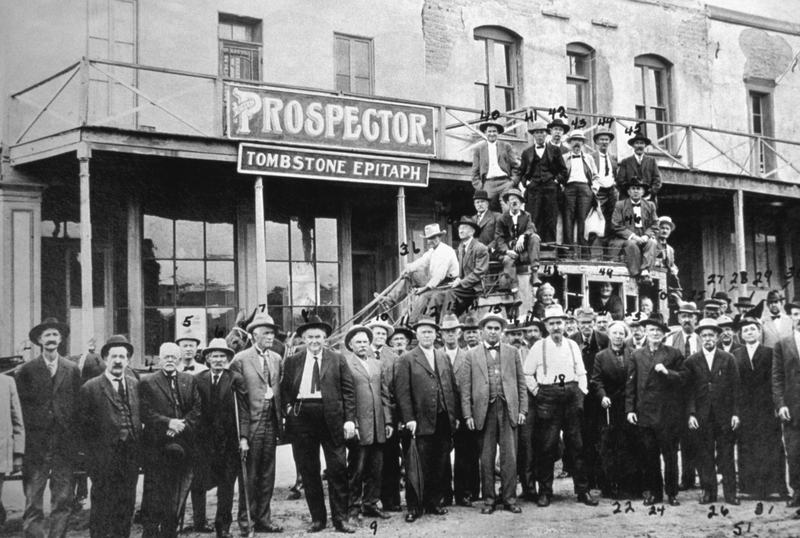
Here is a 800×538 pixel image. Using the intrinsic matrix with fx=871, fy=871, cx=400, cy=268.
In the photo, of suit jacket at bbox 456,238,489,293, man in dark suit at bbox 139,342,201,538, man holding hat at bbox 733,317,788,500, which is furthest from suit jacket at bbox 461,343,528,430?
man in dark suit at bbox 139,342,201,538

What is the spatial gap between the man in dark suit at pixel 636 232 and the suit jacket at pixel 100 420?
7.26m

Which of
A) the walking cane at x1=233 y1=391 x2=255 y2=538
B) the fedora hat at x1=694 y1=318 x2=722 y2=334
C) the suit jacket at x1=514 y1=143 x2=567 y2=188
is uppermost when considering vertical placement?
the suit jacket at x1=514 y1=143 x2=567 y2=188

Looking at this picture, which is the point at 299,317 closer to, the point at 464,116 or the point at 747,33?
the point at 464,116

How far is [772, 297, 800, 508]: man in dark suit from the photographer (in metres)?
7.65

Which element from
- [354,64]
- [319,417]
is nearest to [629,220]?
[354,64]

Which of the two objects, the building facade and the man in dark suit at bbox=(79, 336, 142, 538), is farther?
the building facade

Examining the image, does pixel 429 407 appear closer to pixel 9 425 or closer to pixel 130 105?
pixel 9 425

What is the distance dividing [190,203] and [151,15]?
2842 mm

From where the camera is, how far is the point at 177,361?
6934 millimetres

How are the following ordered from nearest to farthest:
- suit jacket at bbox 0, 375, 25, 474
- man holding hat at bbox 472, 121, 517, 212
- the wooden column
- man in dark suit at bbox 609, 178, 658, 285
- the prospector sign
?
suit jacket at bbox 0, 375, 25, 474
the wooden column
man in dark suit at bbox 609, 178, 658, 285
the prospector sign
man holding hat at bbox 472, 121, 517, 212

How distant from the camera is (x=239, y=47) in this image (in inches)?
549

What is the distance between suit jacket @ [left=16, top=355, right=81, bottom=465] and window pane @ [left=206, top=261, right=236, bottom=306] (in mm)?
7091

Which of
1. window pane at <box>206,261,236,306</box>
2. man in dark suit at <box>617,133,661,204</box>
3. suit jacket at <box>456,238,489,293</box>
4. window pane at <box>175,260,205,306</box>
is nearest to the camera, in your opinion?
suit jacket at <box>456,238,489,293</box>

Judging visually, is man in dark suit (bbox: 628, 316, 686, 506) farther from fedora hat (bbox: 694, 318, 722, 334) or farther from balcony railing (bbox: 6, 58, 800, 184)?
balcony railing (bbox: 6, 58, 800, 184)
